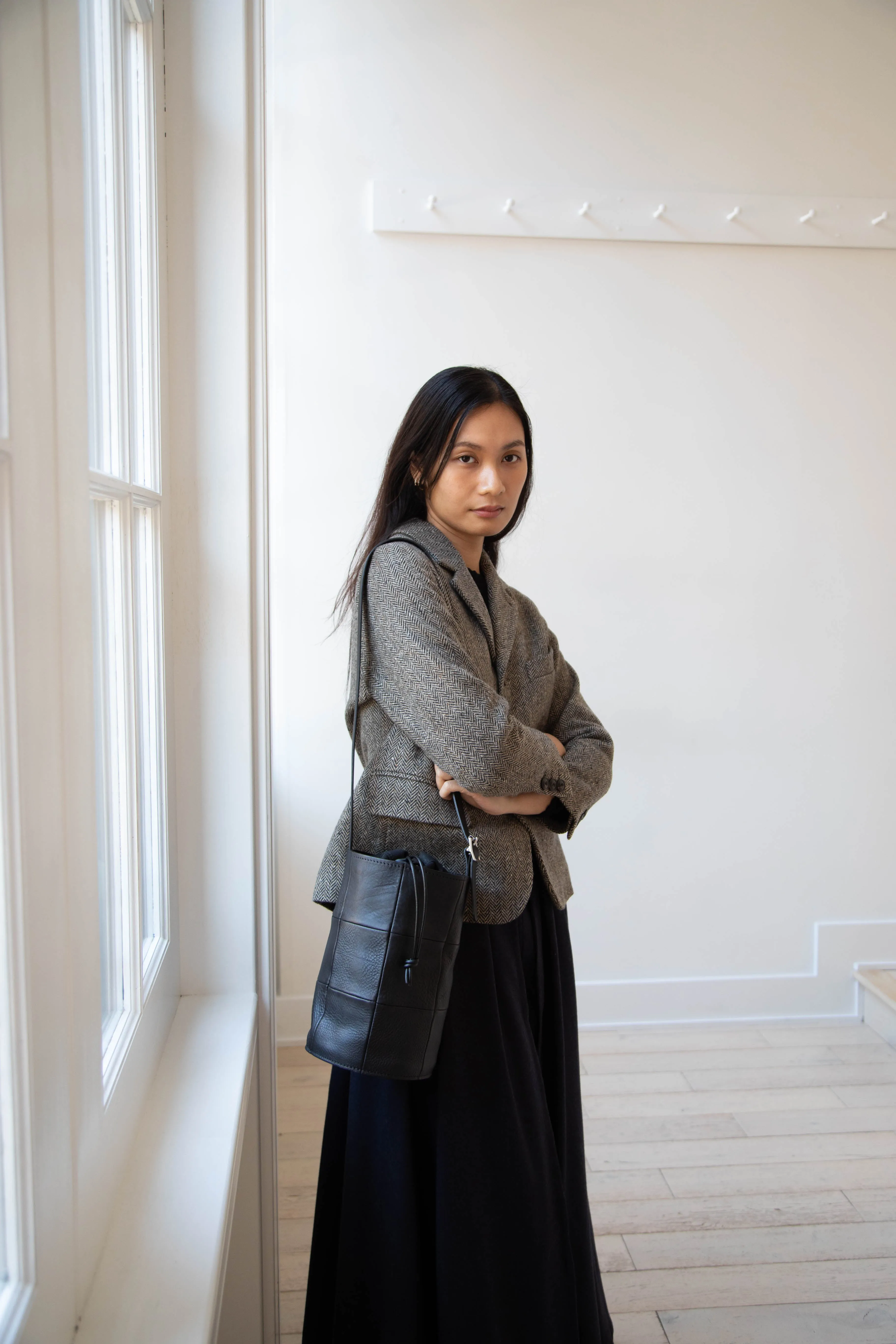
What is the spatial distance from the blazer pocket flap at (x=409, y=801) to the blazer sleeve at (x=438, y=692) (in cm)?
4

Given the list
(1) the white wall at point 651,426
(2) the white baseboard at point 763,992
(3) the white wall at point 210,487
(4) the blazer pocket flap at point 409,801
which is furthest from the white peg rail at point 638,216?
(2) the white baseboard at point 763,992

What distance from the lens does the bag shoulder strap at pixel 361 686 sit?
3.92 ft

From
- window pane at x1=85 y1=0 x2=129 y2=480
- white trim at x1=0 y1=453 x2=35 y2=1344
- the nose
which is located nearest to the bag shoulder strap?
the nose

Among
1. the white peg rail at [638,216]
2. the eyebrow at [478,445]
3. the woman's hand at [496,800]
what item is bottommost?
the woman's hand at [496,800]

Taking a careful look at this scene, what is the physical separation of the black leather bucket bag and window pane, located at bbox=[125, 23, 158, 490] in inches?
18.3

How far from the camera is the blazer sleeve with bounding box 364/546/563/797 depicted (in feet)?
3.78

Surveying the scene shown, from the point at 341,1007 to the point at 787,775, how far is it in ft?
6.49

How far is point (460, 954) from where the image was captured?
1.23 metres

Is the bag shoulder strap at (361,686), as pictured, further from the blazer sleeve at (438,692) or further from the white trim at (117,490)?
the white trim at (117,490)

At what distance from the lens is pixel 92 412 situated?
0.88 meters

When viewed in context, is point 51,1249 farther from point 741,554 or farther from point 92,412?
point 741,554

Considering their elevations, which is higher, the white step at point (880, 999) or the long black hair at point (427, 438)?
the long black hair at point (427, 438)

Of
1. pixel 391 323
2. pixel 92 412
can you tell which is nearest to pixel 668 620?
pixel 391 323

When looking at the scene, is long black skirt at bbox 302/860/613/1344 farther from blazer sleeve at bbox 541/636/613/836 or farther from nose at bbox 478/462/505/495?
nose at bbox 478/462/505/495
